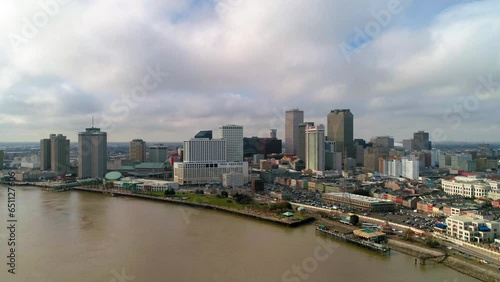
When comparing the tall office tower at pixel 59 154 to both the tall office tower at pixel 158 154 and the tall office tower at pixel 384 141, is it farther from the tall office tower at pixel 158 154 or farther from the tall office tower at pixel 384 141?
the tall office tower at pixel 384 141

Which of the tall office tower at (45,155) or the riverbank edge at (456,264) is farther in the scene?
the tall office tower at (45,155)

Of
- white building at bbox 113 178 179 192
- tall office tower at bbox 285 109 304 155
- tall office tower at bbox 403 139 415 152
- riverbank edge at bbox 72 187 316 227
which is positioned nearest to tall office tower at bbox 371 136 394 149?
tall office tower at bbox 403 139 415 152

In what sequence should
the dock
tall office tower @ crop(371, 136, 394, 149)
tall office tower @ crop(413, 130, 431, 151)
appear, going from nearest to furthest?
the dock, tall office tower @ crop(413, 130, 431, 151), tall office tower @ crop(371, 136, 394, 149)

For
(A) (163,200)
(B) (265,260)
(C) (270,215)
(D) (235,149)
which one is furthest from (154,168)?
(B) (265,260)

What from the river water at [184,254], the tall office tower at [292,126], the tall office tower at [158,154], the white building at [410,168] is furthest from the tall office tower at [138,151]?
the river water at [184,254]

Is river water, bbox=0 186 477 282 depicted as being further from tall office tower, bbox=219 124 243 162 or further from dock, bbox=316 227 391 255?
tall office tower, bbox=219 124 243 162

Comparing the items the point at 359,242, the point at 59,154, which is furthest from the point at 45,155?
the point at 359,242
